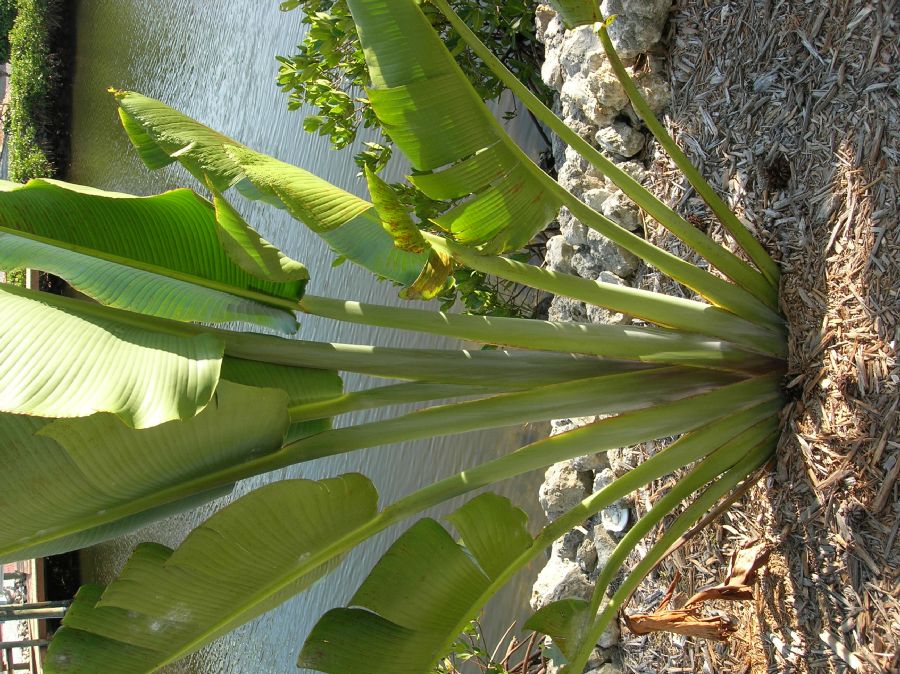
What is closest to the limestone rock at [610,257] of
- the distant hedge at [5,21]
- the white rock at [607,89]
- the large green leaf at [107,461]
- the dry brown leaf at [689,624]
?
the white rock at [607,89]

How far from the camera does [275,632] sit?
5.66 m

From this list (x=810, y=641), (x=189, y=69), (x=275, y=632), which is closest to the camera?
(x=810, y=641)

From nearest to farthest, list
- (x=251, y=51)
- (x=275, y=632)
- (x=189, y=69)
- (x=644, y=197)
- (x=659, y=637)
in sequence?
(x=644, y=197), (x=659, y=637), (x=275, y=632), (x=251, y=51), (x=189, y=69)

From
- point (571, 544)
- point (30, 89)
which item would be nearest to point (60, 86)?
point (30, 89)

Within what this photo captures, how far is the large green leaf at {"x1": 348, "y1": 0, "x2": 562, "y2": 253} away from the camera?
195 centimetres

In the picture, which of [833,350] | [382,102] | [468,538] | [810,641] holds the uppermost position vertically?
[382,102]

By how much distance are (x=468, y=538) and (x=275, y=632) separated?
4.26 m

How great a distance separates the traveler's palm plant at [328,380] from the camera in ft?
5.54

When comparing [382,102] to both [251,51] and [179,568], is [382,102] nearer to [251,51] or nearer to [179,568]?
[179,568]

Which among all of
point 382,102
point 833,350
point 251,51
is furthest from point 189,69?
point 833,350

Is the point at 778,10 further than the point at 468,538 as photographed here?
Yes

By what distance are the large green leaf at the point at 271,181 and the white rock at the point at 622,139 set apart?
132cm

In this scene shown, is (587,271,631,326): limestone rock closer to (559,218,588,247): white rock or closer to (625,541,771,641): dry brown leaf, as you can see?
(559,218,588,247): white rock

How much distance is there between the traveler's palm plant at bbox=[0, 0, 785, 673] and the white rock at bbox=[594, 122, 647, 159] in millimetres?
913
